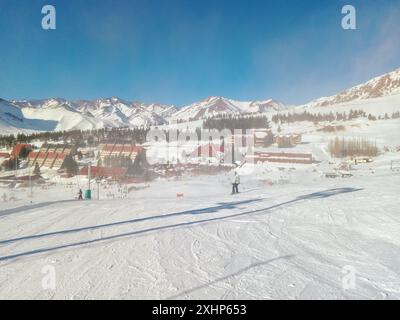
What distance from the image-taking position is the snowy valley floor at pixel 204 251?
13.5 ft

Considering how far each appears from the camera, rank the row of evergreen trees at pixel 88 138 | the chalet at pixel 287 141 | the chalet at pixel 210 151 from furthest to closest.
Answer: the row of evergreen trees at pixel 88 138 → the chalet at pixel 287 141 → the chalet at pixel 210 151

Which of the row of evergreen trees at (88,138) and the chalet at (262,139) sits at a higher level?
the row of evergreen trees at (88,138)

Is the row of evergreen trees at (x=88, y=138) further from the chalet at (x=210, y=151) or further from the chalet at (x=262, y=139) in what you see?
the chalet at (x=262, y=139)

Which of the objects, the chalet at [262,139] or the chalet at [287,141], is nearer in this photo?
the chalet at [287,141]

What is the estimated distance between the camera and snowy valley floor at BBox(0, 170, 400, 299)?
4.11 m

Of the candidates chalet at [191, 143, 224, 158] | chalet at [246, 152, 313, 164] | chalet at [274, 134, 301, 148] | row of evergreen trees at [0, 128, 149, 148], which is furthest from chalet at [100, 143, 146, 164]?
chalet at [274, 134, 301, 148]

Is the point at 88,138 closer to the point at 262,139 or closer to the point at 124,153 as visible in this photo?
the point at 124,153

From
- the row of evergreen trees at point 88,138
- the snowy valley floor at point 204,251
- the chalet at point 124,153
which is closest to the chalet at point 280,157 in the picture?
the chalet at point 124,153

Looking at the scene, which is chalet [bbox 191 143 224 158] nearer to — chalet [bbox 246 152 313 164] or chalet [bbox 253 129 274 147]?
chalet [bbox 246 152 313 164]

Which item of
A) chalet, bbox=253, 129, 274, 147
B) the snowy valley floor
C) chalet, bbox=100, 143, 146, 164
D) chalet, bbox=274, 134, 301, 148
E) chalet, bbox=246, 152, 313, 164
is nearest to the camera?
the snowy valley floor

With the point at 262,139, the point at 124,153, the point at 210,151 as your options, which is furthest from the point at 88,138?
the point at 262,139

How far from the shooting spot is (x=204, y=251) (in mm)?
5562

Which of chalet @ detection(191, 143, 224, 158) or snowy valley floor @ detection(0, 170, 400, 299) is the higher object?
chalet @ detection(191, 143, 224, 158)
